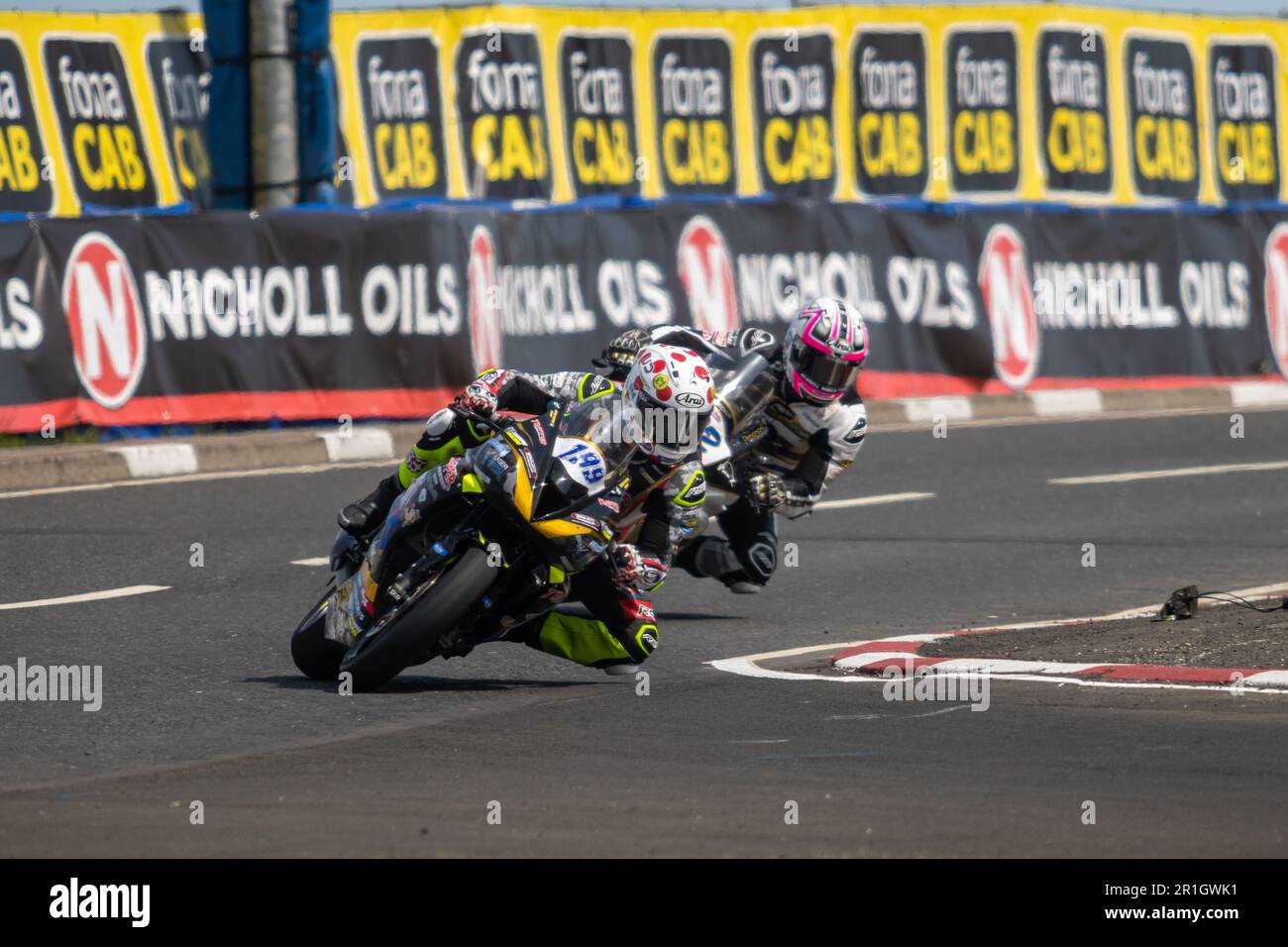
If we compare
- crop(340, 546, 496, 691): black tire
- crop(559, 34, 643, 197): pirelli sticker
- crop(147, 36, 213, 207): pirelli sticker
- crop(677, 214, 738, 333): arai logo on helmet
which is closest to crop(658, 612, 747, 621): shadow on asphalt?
crop(340, 546, 496, 691): black tire

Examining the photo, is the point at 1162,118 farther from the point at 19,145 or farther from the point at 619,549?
the point at 619,549

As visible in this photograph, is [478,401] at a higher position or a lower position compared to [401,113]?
lower

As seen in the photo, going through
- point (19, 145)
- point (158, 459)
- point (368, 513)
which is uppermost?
point (19, 145)

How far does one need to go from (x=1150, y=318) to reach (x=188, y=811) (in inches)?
706

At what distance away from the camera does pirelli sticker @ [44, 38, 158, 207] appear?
806 inches

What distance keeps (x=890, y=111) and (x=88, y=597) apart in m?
15.2

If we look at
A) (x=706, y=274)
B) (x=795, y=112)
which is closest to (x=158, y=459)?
(x=706, y=274)

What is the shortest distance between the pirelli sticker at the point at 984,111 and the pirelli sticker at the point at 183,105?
821cm

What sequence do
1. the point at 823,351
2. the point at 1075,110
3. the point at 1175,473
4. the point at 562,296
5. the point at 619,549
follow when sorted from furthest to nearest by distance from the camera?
the point at 1075,110 → the point at 562,296 → the point at 1175,473 → the point at 823,351 → the point at 619,549

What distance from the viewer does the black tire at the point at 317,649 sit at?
9.90 metres

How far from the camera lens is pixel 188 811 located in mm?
7352

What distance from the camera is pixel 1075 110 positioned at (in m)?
26.4

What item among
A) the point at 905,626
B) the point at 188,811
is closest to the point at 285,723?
the point at 188,811
